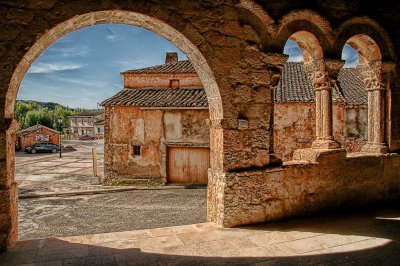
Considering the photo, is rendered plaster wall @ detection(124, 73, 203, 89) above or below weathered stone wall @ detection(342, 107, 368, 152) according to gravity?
above

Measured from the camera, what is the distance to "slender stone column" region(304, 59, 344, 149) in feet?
14.5

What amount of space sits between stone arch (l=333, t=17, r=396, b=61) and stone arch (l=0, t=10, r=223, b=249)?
2057 mm

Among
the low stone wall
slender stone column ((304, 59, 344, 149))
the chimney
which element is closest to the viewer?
the low stone wall

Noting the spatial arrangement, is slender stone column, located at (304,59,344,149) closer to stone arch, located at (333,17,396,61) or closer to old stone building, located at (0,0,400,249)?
old stone building, located at (0,0,400,249)

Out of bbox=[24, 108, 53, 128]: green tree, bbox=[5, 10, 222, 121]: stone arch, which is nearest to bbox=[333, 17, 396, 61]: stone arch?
bbox=[5, 10, 222, 121]: stone arch

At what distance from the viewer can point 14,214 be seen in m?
3.25

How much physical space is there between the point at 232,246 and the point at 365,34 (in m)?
3.80

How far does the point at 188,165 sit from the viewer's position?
564 inches

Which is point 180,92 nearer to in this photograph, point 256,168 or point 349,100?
point 349,100

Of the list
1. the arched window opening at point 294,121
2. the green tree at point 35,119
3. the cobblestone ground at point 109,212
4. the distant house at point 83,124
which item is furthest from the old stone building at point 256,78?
the distant house at point 83,124

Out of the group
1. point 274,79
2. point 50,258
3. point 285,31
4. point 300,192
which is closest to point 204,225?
point 300,192

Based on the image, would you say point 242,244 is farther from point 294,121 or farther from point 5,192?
point 294,121

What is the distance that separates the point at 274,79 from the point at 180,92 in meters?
11.3

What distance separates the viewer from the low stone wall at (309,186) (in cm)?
382
